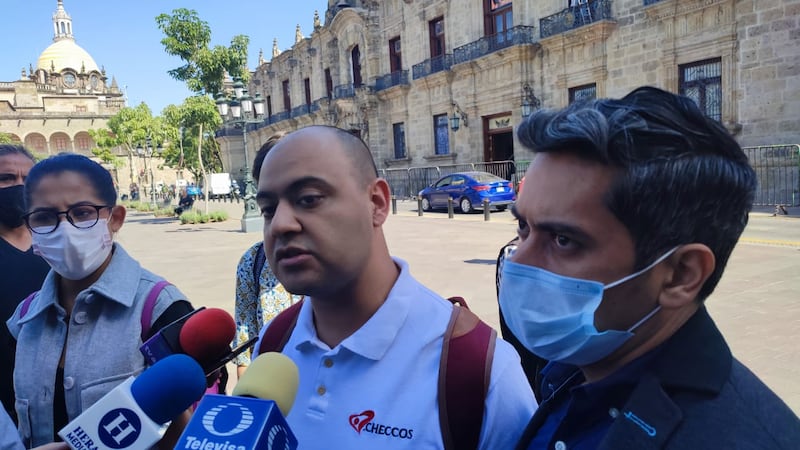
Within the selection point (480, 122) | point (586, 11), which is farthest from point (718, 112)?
point (480, 122)

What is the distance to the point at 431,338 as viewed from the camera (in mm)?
1576

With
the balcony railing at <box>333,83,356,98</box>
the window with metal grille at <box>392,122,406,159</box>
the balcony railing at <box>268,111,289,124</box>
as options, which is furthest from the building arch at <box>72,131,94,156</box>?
the window with metal grille at <box>392,122,406,159</box>

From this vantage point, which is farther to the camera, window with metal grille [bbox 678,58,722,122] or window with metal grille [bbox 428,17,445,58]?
window with metal grille [bbox 428,17,445,58]

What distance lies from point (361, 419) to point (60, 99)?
10475 cm

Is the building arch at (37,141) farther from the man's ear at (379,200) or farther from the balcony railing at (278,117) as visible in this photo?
the man's ear at (379,200)

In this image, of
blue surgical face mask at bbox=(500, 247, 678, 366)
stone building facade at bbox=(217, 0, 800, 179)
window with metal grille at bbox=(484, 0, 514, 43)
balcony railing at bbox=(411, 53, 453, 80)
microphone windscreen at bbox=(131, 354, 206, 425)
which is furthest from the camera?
balcony railing at bbox=(411, 53, 453, 80)

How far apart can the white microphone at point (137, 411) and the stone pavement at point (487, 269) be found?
412 cm

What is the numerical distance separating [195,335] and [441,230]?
12935mm

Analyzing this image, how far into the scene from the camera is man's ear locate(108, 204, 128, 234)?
2.47m

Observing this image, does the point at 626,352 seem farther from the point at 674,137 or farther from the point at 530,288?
the point at 674,137

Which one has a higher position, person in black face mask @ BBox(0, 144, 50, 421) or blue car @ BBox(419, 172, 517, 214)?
person in black face mask @ BBox(0, 144, 50, 421)

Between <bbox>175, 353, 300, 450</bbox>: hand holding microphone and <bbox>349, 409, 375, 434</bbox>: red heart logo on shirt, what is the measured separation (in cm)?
28

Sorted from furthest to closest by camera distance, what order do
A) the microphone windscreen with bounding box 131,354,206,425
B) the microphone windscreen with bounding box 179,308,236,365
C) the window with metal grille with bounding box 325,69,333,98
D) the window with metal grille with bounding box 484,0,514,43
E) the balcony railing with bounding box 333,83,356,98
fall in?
the window with metal grille with bounding box 325,69,333,98 < the balcony railing with bounding box 333,83,356,98 < the window with metal grille with bounding box 484,0,514,43 < the microphone windscreen with bounding box 179,308,236,365 < the microphone windscreen with bounding box 131,354,206,425

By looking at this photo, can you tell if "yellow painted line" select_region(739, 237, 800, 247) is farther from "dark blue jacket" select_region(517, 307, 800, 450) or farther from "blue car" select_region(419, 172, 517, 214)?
"dark blue jacket" select_region(517, 307, 800, 450)
